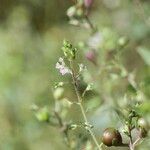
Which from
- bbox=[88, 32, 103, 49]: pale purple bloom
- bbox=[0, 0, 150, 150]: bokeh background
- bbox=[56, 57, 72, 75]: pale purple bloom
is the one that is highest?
bbox=[56, 57, 72, 75]: pale purple bloom

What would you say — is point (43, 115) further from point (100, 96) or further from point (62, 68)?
point (100, 96)

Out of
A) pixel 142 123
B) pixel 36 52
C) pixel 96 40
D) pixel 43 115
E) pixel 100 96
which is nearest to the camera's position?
pixel 43 115

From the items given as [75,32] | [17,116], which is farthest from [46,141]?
[75,32]

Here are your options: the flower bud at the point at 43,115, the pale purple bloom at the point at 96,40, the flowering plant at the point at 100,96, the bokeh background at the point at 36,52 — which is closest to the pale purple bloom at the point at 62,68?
the flowering plant at the point at 100,96

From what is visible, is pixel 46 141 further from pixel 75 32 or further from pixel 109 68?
pixel 109 68

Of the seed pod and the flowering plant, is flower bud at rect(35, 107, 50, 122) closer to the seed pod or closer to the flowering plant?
the flowering plant

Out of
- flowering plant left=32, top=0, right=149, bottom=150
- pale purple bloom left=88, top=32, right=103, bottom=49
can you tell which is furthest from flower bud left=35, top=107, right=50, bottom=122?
pale purple bloom left=88, top=32, right=103, bottom=49

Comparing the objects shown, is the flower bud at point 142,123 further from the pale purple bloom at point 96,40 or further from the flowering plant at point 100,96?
the pale purple bloom at point 96,40

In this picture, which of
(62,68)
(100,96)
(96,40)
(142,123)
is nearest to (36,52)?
(96,40)
